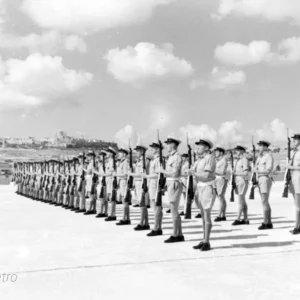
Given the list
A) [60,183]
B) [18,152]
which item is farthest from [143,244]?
[18,152]

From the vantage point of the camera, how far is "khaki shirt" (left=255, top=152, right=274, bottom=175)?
1150 cm

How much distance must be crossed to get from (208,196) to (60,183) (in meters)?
12.9

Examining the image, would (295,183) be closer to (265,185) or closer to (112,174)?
(265,185)

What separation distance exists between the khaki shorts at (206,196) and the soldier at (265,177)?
3106mm

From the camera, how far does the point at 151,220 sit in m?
14.2

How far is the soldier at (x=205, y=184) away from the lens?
8.55 metres

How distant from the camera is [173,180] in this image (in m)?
9.68

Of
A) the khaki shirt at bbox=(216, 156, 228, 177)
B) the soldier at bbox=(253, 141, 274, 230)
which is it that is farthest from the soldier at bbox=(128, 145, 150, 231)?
the soldier at bbox=(253, 141, 274, 230)

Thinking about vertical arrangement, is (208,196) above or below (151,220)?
above

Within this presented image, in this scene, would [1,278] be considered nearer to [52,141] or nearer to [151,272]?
[151,272]

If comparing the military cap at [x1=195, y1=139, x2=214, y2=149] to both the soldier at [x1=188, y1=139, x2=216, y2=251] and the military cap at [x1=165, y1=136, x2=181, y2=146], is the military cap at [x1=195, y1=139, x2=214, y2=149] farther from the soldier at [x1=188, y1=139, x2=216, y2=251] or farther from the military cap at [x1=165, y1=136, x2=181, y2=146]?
the military cap at [x1=165, y1=136, x2=181, y2=146]

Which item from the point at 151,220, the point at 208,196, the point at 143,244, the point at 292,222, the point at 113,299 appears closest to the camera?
the point at 113,299

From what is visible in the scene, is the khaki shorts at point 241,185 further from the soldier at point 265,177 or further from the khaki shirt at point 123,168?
the khaki shirt at point 123,168

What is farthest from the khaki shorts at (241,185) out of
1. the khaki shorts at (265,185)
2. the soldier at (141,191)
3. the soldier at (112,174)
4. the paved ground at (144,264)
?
the soldier at (112,174)
